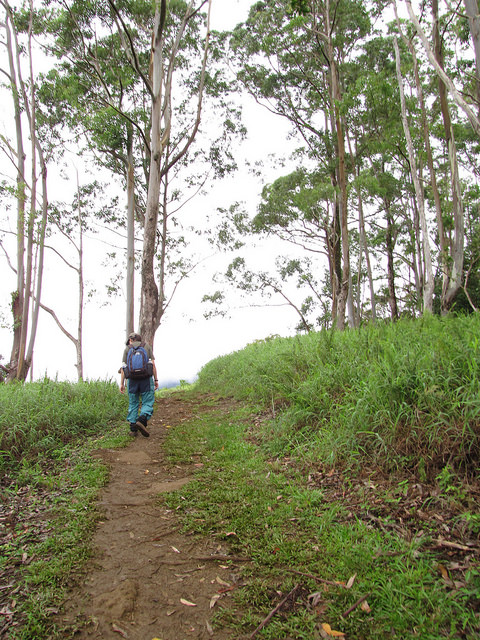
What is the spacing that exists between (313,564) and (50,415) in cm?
431

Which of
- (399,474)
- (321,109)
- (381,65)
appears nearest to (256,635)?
(399,474)

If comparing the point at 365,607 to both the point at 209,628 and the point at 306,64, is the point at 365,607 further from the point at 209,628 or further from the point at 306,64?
the point at 306,64

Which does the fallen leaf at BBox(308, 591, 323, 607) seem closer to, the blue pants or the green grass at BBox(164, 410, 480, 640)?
the green grass at BBox(164, 410, 480, 640)

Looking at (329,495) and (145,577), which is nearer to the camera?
(145,577)

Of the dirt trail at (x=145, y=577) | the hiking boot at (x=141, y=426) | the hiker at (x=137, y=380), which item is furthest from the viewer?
the hiker at (x=137, y=380)

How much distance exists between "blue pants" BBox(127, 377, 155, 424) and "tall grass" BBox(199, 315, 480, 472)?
190 cm

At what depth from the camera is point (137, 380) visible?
5832 mm

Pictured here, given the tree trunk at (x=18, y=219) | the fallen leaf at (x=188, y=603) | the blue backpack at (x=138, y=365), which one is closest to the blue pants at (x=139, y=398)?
the blue backpack at (x=138, y=365)

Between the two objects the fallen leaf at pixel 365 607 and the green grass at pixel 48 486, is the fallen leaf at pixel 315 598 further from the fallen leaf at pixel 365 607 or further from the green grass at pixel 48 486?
the green grass at pixel 48 486

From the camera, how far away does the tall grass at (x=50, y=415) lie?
4.55 m

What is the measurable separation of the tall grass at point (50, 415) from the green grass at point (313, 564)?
223 cm

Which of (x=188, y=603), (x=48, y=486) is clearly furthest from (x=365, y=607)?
(x=48, y=486)

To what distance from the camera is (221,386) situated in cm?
952

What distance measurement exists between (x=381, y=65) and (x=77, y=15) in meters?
11.2
